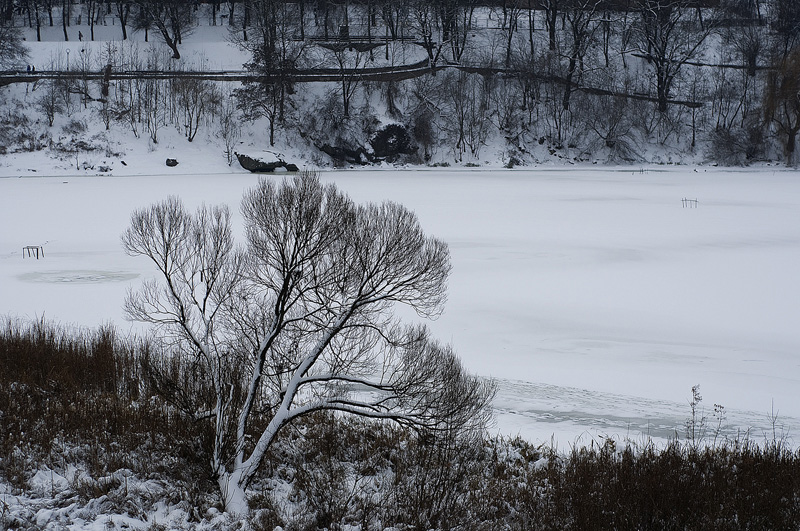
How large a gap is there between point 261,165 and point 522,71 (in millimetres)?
28505

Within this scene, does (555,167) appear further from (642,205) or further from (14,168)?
(14,168)

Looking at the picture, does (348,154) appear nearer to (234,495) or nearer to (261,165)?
(261,165)

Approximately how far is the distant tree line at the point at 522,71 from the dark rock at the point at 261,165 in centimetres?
620

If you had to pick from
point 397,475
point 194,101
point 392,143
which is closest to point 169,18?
point 194,101

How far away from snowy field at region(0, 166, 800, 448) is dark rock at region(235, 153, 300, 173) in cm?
1277

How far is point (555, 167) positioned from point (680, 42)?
24463 millimetres

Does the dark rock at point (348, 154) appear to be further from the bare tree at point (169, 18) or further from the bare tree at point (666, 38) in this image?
the bare tree at point (666, 38)

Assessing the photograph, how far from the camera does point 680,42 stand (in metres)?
74.6

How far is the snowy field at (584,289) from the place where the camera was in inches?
573

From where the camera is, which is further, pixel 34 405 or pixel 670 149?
pixel 670 149

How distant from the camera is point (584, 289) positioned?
22.1 meters

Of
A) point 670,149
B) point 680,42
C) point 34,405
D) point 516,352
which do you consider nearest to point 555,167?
point 670,149

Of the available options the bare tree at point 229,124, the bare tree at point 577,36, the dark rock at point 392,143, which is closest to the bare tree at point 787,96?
the bare tree at point 577,36

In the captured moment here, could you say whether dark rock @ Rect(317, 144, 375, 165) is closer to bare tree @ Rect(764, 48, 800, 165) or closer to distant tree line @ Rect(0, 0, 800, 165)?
distant tree line @ Rect(0, 0, 800, 165)
